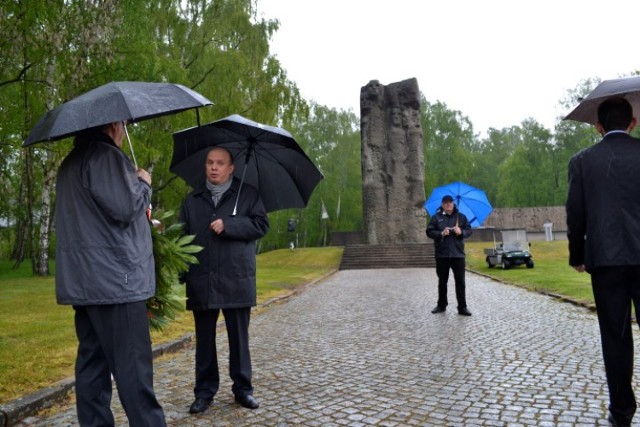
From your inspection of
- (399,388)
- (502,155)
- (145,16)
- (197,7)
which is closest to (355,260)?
(197,7)

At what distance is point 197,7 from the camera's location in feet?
78.4

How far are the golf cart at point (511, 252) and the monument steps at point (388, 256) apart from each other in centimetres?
445

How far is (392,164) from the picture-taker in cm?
3334

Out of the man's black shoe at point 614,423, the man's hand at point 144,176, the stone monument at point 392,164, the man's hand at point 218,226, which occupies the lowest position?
the man's black shoe at point 614,423

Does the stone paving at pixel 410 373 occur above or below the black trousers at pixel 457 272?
below

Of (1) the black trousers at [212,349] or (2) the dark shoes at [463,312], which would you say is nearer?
(1) the black trousers at [212,349]

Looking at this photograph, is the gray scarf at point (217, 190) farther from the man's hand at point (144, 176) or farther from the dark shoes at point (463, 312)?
the dark shoes at point (463, 312)

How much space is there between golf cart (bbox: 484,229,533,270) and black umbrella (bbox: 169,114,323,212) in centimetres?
1903

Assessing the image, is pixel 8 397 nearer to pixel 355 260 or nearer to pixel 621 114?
pixel 621 114

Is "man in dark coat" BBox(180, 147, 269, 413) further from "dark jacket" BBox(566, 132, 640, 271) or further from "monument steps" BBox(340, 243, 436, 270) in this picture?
"monument steps" BBox(340, 243, 436, 270)

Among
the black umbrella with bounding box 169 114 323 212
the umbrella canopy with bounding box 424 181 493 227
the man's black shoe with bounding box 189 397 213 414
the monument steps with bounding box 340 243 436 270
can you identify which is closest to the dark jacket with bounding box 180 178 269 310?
the black umbrella with bounding box 169 114 323 212

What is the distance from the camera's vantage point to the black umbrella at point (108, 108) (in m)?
3.08

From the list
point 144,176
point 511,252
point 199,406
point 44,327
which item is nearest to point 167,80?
point 44,327

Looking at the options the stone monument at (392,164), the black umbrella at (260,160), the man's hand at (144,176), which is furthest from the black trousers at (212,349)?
the stone monument at (392,164)
